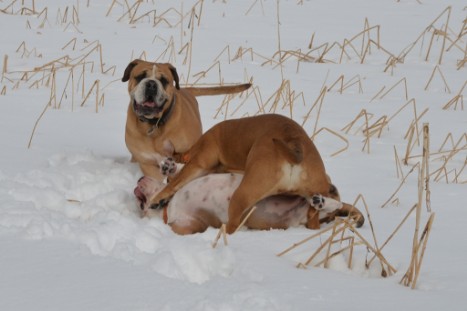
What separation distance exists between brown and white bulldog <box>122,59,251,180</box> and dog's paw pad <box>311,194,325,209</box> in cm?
161

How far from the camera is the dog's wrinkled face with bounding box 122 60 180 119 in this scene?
6.03 m

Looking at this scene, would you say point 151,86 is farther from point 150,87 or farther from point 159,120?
point 159,120

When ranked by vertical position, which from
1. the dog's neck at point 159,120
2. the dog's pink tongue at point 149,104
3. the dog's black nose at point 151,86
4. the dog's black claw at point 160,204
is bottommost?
the dog's black claw at point 160,204

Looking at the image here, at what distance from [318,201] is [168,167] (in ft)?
4.07

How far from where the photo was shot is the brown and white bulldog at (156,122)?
20.1ft

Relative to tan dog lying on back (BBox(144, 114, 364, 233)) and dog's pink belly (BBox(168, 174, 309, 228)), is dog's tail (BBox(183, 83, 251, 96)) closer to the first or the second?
tan dog lying on back (BBox(144, 114, 364, 233))

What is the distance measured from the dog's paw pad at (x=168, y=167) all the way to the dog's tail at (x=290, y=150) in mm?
1088

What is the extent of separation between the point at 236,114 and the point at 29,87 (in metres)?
1.95

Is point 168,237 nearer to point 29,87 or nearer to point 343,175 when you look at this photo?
point 343,175

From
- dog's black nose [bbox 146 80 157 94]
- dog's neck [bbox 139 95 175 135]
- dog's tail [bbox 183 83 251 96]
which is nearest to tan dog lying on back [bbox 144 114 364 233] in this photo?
dog's black nose [bbox 146 80 157 94]

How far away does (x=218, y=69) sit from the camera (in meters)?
→ 9.35

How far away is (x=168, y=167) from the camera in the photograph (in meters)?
5.67

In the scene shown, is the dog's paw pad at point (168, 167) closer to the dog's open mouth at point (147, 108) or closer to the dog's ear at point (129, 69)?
the dog's open mouth at point (147, 108)

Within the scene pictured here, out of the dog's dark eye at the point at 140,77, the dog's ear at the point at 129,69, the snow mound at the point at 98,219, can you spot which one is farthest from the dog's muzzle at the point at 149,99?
the snow mound at the point at 98,219
